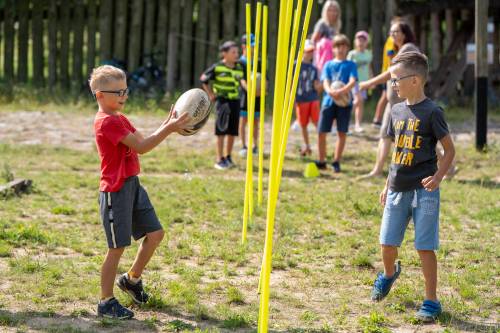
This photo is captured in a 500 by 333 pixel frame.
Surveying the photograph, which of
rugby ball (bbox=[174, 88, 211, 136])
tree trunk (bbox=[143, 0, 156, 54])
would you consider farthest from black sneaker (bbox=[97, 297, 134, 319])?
tree trunk (bbox=[143, 0, 156, 54])

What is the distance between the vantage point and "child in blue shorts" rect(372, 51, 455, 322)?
5.71 m

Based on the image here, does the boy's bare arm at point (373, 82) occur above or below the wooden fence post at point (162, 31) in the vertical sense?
below

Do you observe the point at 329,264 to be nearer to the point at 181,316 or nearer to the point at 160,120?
the point at 181,316

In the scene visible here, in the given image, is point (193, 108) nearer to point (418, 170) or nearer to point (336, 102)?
point (418, 170)

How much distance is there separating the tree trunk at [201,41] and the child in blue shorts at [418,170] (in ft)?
36.0

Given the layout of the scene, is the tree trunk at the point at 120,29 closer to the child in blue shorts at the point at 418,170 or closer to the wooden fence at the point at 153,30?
the wooden fence at the point at 153,30

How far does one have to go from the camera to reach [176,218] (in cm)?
854

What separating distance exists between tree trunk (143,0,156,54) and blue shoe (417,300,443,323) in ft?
39.5

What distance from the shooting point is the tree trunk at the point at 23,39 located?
1747 cm

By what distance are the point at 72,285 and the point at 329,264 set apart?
2001mm

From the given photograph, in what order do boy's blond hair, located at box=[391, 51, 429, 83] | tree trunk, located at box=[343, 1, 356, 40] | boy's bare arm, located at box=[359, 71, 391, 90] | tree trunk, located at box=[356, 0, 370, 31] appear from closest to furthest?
1. boy's blond hair, located at box=[391, 51, 429, 83]
2. boy's bare arm, located at box=[359, 71, 391, 90]
3. tree trunk, located at box=[356, 0, 370, 31]
4. tree trunk, located at box=[343, 1, 356, 40]

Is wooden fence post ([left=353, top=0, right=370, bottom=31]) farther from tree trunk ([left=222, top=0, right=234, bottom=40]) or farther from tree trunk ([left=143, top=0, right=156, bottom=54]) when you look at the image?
tree trunk ([left=143, top=0, right=156, bottom=54])

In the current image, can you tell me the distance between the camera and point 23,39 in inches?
693

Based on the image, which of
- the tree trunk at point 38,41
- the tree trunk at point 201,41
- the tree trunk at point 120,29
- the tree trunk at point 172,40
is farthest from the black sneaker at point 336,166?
the tree trunk at point 38,41
